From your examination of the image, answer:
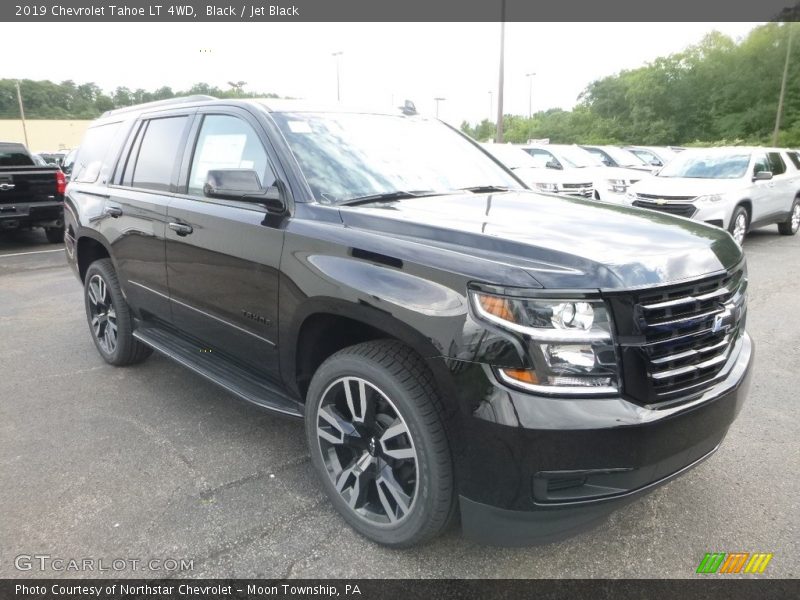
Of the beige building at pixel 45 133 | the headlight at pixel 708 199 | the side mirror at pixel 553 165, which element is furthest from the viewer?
the beige building at pixel 45 133

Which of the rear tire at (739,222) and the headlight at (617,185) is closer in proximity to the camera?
the rear tire at (739,222)

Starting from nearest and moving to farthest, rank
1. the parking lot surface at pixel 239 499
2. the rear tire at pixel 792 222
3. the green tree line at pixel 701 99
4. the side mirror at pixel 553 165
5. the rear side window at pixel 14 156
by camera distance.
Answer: the parking lot surface at pixel 239 499 < the rear side window at pixel 14 156 < the rear tire at pixel 792 222 < the side mirror at pixel 553 165 < the green tree line at pixel 701 99

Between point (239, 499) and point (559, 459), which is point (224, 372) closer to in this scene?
point (239, 499)

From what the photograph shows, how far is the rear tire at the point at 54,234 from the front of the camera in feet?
37.1

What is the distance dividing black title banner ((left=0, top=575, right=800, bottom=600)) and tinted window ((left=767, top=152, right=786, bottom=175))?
35.5ft

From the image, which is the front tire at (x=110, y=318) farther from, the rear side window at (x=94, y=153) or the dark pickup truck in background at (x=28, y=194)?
the dark pickup truck in background at (x=28, y=194)

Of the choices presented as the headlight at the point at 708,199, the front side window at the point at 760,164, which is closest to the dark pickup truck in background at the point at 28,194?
the headlight at the point at 708,199

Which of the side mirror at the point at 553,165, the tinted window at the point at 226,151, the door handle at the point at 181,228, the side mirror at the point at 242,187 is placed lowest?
the door handle at the point at 181,228

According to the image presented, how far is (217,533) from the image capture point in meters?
2.60

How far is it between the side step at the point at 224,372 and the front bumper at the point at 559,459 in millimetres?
1103

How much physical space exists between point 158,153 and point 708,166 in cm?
993

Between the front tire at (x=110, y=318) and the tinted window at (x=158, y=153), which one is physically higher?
the tinted window at (x=158, y=153)

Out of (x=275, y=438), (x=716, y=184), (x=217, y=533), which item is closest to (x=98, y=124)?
(x=275, y=438)

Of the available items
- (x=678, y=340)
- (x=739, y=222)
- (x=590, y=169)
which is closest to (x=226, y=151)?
(x=678, y=340)
